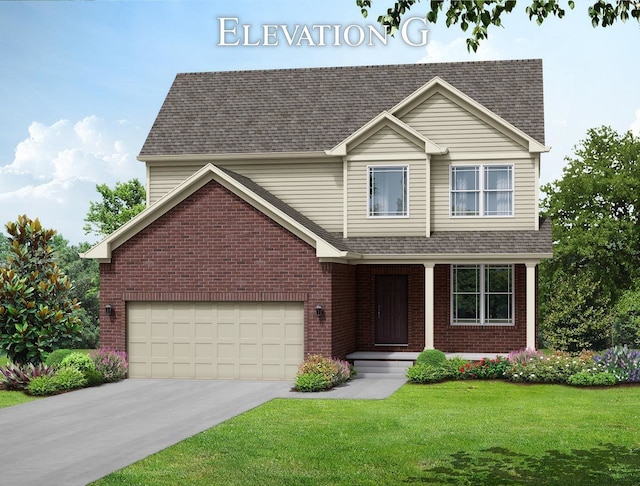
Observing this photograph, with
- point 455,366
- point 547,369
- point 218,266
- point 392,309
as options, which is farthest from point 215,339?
point 547,369

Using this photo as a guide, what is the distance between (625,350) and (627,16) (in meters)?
13.2

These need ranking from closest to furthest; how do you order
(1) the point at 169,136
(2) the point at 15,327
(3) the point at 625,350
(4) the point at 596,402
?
1. (4) the point at 596,402
2. (3) the point at 625,350
3. (2) the point at 15,327
4. (1) the point at 169,136

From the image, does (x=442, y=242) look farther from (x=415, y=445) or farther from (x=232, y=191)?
(x=415, y=445)

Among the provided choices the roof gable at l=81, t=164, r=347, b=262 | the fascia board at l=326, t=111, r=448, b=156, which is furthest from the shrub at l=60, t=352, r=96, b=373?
the fascia board at l=326, t=111, r=448, b=156

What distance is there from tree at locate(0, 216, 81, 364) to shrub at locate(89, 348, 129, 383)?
1847 mm

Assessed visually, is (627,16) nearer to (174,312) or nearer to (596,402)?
(596,402)

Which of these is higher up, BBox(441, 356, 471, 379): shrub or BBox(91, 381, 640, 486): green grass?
BBox(441, 356, 471, 379): shrub

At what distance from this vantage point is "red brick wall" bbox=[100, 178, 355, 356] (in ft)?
78.4

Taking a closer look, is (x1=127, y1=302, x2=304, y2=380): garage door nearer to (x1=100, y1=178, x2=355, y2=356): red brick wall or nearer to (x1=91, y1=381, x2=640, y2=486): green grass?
(x1=100, y1=178, x2=355, y2=356): red brick wall

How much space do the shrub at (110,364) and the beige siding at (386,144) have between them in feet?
29.9

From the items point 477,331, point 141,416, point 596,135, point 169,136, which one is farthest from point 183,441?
point 596,135

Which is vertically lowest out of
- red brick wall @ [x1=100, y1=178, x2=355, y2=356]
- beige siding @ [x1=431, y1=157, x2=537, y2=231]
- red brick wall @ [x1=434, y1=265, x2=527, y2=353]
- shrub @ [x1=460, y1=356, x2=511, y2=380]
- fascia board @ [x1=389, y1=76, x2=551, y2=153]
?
shrub @ [x1=460, y1=356, x2=511, y2=380]

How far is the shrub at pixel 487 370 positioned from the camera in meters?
23.8

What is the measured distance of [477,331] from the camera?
27.3 m
